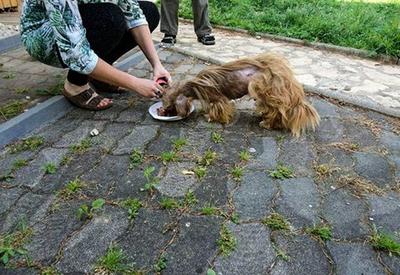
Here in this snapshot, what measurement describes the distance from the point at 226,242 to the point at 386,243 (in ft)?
2.38

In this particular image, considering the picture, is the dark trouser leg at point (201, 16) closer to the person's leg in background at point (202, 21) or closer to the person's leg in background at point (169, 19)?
the person's leg in background at point (202, 21)

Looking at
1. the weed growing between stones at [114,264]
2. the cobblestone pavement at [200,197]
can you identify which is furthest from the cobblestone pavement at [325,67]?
the weed growing between stones at [114,264]

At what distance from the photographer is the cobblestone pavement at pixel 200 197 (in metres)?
1.82

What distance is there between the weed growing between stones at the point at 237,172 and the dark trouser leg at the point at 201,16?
10.4 ft

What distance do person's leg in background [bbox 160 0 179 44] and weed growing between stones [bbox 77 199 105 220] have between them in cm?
328

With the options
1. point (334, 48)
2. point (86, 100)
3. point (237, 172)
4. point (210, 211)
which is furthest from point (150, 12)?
point (334, 48)

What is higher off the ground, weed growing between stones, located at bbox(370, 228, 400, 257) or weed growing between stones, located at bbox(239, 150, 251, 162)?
weed growing between stones, located at bbox(370, 228, 400, 257)

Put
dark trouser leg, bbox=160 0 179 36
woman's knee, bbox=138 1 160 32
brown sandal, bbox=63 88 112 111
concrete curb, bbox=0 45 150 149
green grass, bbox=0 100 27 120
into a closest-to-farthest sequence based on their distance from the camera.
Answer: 1. concrete curb, bbox=0 45 150 149
2. green grass, bbox=0 100 27 120
3. brown sandal, bbox=63 88 112 111
4. woman's knee, bbox=138 1 160 32
5. dark trouser leg, bbox=160 0 179 36

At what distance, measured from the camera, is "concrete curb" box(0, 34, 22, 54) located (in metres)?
4.64

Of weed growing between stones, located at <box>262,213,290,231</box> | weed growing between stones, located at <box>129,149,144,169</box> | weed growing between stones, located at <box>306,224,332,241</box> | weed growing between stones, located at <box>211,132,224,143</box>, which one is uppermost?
weed growing between stones, located at <box>306,224,332,241</box>

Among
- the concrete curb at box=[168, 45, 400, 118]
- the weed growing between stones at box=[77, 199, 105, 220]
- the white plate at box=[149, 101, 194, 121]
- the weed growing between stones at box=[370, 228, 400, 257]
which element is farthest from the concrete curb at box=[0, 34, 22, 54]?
the weed growing between stones at box=[370, 228, 400, 257]

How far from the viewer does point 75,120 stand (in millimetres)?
3105

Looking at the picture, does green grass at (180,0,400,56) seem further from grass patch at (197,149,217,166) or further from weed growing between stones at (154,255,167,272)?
weed growing between stones at (154,255,167,272)

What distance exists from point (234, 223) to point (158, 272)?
47 centimetres
